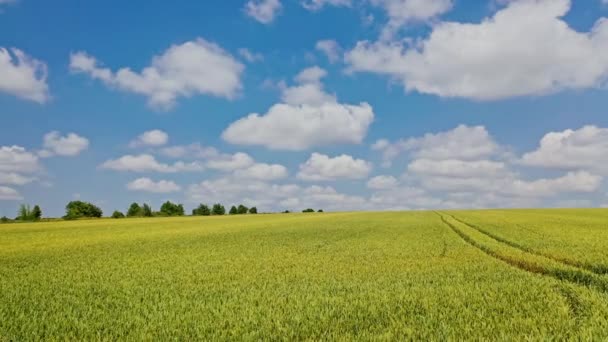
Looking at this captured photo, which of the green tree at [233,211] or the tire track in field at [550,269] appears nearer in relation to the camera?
the tire track in field at [550,269]

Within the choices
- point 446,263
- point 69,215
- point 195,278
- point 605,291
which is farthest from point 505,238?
point 69,215

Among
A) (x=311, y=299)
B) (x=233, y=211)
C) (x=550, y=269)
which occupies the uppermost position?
(x=233, y=211)

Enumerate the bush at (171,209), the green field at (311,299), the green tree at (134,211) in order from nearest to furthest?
the green field at (311,299) < the green tree at (134,211) < the bush at (171,209)

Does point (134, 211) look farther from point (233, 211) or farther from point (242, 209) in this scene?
point (242, 209)

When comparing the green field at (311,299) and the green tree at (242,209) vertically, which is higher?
the green tree at (242,209)

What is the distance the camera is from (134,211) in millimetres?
148500

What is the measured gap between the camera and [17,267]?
18.9 meters

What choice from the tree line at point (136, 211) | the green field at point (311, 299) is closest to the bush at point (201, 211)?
the tree line at point (136, 211)

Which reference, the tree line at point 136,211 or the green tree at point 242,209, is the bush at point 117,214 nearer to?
the tree line at point 136,211

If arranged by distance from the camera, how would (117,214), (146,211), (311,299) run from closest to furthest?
(311,299), (117,214), (146,211)

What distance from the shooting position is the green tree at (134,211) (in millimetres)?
146875

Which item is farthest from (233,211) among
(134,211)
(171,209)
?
(134,211)

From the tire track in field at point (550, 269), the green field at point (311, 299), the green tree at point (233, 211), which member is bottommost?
the tire track in field at point (550, 269)

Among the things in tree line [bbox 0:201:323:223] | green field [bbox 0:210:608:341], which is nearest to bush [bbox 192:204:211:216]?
tree line [bbox 0:201:323:223]
